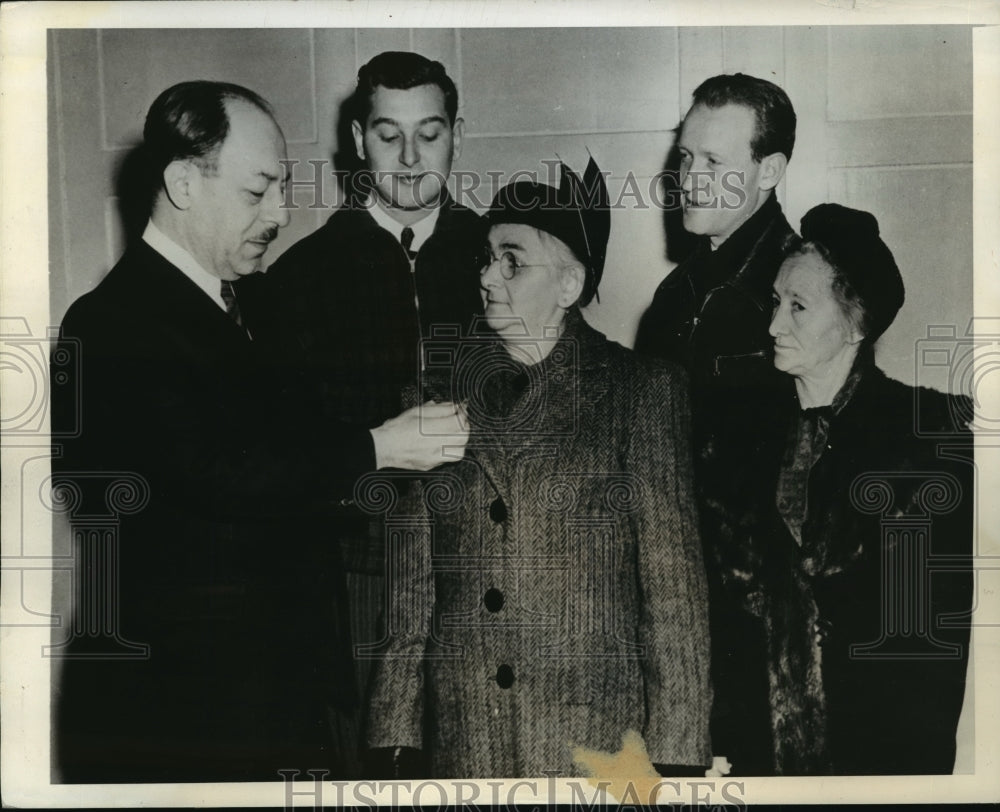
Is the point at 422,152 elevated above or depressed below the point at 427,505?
above

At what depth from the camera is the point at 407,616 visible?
1.99m

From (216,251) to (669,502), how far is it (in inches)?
40.2

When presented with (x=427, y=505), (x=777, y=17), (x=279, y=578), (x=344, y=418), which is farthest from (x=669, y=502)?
(x=777, y=17)

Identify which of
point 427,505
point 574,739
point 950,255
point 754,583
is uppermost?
point 950,255

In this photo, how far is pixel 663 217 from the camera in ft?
6.65

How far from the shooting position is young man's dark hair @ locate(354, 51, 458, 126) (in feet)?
6.61

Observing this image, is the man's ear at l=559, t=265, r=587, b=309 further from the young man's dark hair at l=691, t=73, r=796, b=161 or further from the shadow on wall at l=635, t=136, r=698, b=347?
the young man's dark hair at l=691, t=73, r=796, b=161

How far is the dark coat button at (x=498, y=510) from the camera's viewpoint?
78.5 inches

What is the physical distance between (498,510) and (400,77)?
0.88m

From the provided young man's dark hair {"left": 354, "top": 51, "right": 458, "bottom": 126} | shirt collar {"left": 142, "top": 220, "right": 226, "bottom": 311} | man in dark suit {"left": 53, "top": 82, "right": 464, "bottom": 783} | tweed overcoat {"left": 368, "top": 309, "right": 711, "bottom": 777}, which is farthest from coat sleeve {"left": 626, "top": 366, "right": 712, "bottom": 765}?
shirt collar {"left": 142, "top": 220, "right": 226, "bottom": 311}

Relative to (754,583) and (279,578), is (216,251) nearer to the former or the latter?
(279,578)

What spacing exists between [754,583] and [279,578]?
937mm

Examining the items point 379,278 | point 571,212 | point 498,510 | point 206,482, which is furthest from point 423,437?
point 571,212

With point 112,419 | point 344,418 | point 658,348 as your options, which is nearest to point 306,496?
point 344,418
